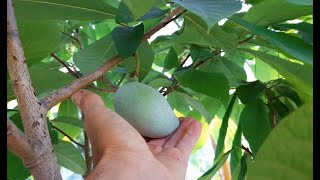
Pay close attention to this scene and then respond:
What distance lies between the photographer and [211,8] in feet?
1.92

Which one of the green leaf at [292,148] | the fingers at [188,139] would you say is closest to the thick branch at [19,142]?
the green leaf at [292,148]

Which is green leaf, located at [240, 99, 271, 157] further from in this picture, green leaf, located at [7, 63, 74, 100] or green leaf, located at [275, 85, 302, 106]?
green leaf, located at [7, 63, 74, 100]

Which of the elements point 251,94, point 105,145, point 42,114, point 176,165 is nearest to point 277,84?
point 251,94

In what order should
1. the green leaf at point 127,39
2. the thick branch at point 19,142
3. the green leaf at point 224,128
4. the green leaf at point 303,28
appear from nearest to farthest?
1. the thick branch at point 19,142
2. the green leaf at point 127,39
3. the green leaf at point 303,28
4. the green leaf at point 224,128

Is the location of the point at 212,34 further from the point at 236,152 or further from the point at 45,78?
the point at 236,152

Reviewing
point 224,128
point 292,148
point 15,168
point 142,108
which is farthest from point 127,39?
point 292,148


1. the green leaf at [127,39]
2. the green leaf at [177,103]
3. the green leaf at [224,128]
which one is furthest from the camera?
the green leaf at [177,103]

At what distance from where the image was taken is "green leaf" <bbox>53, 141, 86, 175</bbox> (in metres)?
1.04

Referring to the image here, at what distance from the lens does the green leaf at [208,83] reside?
0.92m

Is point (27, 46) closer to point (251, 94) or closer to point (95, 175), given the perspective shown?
point (95, 175)

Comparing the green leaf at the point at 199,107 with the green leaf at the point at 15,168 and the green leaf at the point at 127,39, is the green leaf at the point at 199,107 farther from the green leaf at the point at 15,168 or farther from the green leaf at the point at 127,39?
the green leaf at the point at 15,168

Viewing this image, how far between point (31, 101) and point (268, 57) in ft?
1.54

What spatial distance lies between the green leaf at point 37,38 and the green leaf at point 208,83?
29 cm

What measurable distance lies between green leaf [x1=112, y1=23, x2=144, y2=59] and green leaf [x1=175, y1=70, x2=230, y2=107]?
0.19 m
